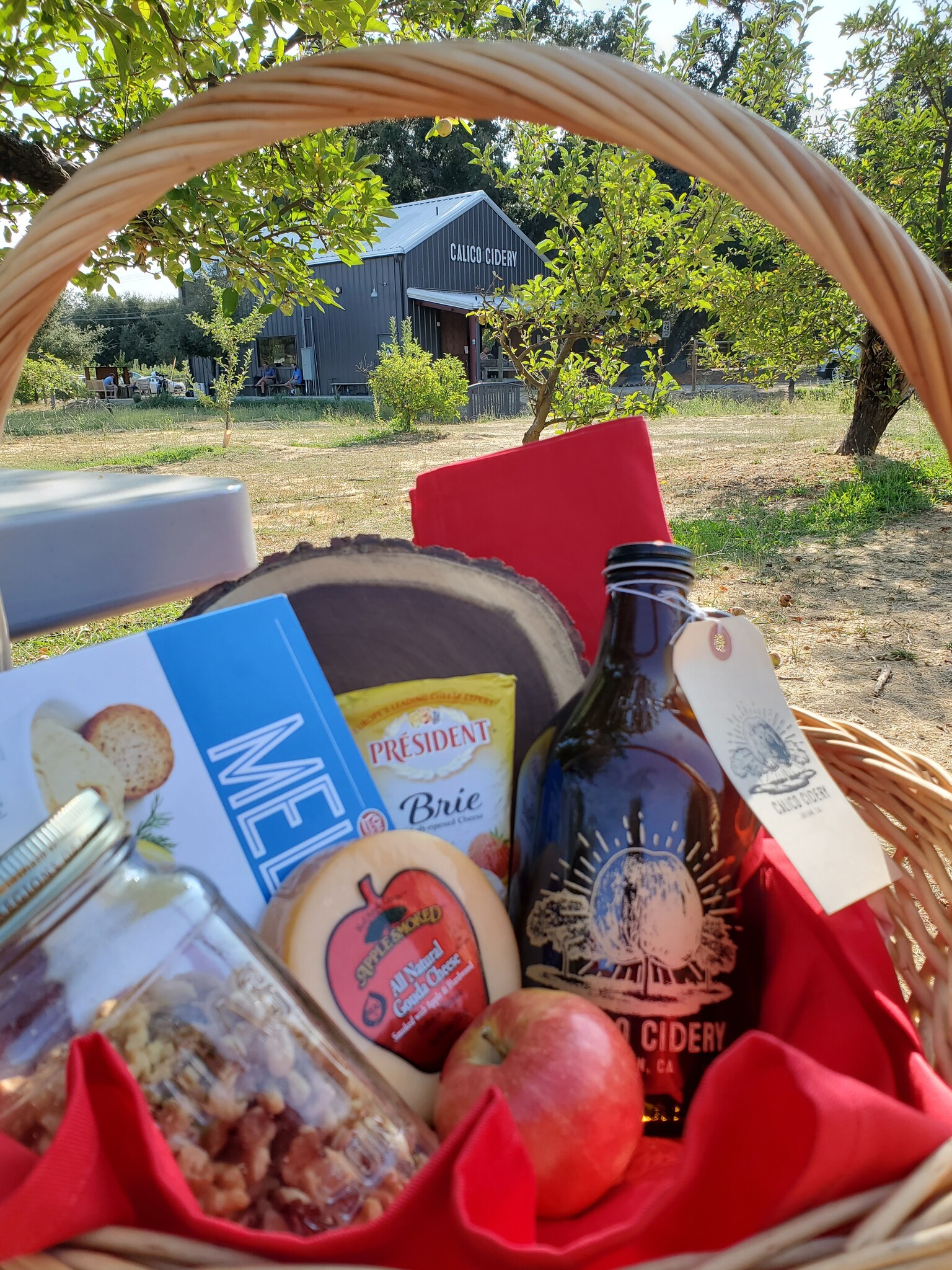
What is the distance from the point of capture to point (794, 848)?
67 centimetres

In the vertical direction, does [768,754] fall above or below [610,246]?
below

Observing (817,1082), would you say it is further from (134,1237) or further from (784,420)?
(784,420)

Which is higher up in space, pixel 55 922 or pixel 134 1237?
pixel 55 922

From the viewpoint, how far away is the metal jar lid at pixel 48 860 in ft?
1.46

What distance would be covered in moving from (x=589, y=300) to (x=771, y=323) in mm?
3655

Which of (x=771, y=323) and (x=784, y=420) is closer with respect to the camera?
(x=771, y=323)

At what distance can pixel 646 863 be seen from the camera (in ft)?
2.42

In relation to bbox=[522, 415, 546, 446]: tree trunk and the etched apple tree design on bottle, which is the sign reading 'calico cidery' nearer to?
bbox=[522, 415, 546, 446]: tree trunk

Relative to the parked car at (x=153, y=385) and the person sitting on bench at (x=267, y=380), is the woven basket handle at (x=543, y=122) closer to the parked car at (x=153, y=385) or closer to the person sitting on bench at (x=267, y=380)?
the parked car at (x=153, y=385)

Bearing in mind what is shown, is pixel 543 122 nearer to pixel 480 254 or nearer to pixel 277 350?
pixel 480 254

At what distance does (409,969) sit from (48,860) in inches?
13.8

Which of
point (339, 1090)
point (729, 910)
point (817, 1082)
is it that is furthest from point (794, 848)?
point (339, 1090)

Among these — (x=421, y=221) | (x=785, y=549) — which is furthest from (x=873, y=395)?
(x=421, y=221)

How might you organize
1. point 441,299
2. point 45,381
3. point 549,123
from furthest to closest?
point 441,299
point 45,381
point 549,123
